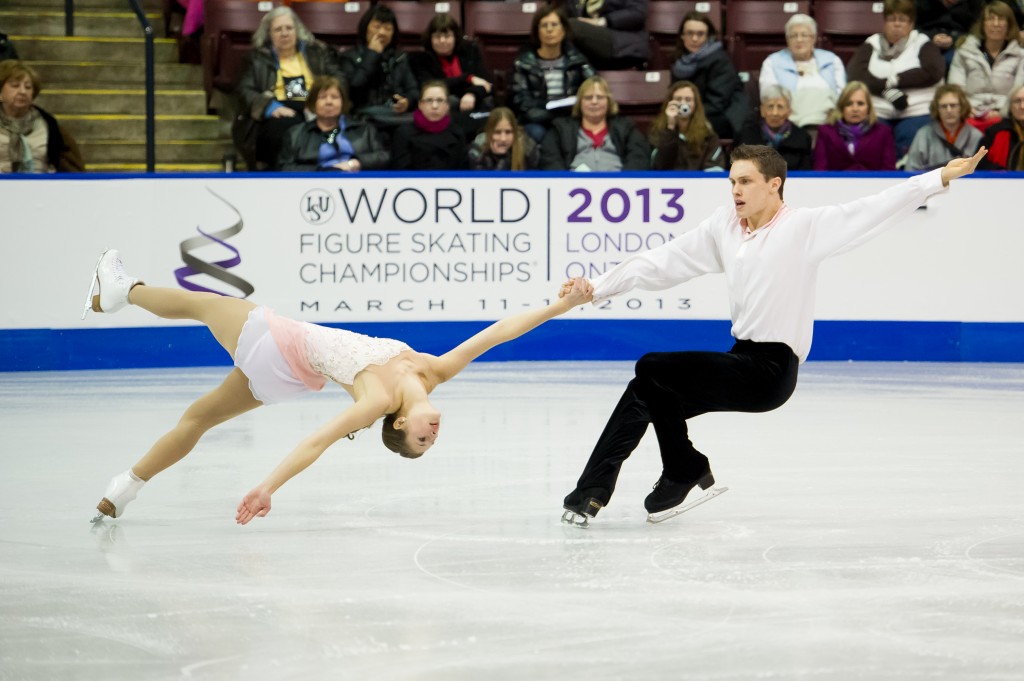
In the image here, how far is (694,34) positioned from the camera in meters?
10.2

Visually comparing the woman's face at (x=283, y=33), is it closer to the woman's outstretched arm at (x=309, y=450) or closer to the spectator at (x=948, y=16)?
the spectator at (x=948, y=16)

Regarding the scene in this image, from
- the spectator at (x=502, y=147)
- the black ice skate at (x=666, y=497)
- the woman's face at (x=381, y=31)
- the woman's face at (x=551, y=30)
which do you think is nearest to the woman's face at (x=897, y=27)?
the woman's face at (x=551, y=30)

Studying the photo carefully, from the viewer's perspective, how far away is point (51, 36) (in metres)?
11.1

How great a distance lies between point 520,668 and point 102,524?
2.10 metres

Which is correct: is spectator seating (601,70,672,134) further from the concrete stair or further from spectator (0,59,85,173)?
spectator (0,59,85,173)

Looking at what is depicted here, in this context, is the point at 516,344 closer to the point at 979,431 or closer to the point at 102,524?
the point at 979,431

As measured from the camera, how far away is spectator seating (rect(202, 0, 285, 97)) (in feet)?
34.4

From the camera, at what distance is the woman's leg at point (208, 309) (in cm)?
486

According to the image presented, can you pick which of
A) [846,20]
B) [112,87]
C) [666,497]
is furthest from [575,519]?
[846,20]

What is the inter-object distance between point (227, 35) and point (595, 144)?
295 centimetres

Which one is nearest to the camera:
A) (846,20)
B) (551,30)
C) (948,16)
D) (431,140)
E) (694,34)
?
(431,140)

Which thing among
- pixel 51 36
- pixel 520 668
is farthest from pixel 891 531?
pixel 51 36

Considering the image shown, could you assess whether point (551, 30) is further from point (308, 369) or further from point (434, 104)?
point (308, 369)

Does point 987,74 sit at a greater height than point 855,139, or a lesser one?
greater
